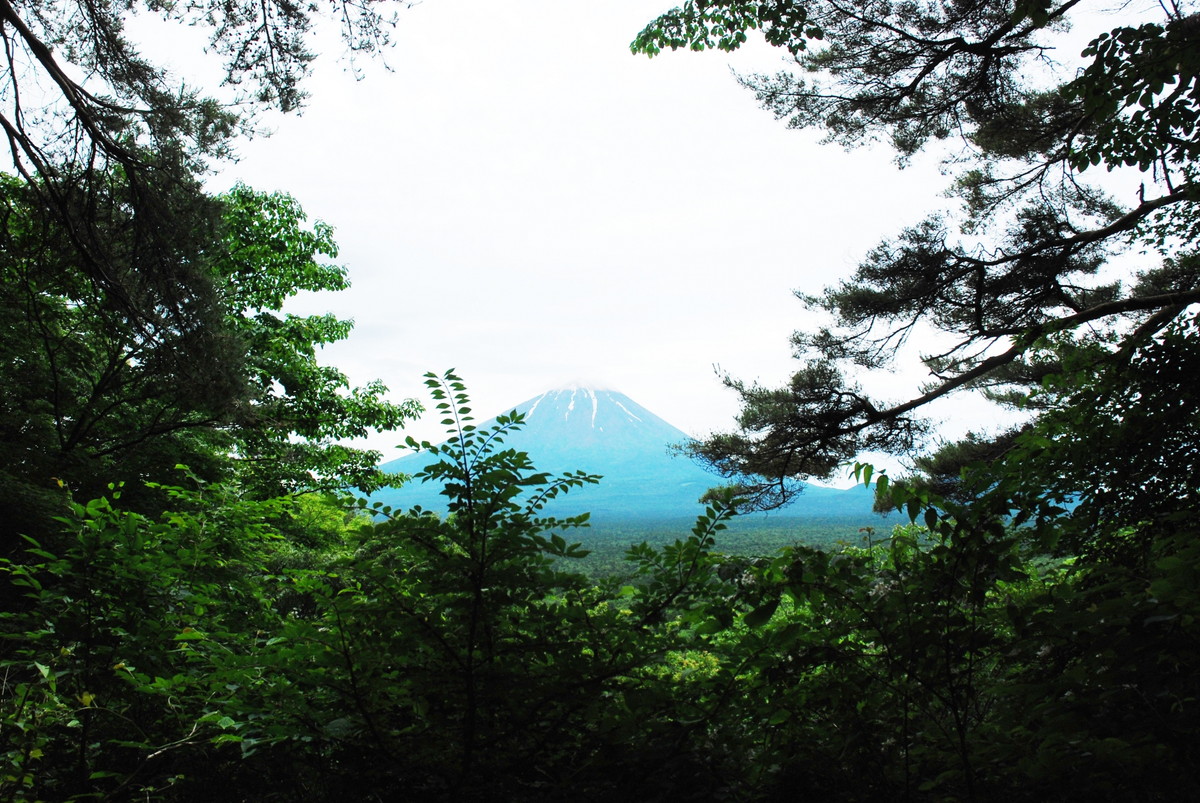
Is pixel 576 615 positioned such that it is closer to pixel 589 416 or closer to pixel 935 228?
pixel 935 228

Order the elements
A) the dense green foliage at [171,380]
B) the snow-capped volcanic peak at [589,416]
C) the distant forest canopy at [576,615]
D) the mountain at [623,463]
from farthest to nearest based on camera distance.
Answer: the snow-capped volcanic peak at [589,416] → the mountain at [623,463] → the dense green foliage at [171,380] → the distant forest canopy at [576,615]

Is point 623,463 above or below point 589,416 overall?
below

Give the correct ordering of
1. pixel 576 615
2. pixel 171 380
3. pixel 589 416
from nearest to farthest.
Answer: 1. pixel 576 615
2. pixel 171 380
3. pixel 589 416

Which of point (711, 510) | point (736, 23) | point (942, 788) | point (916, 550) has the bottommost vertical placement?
point (942, 788)

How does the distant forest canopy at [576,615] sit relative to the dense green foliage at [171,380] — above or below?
below

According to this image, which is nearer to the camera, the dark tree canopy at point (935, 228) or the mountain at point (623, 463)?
the dark tree canopy at point (935, 228)

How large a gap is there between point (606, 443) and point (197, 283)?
175428 mm

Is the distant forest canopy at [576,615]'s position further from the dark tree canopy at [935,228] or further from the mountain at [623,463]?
the mountain at [623,463]

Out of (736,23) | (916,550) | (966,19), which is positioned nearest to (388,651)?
(916,550)

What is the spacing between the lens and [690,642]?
1837 millimetres

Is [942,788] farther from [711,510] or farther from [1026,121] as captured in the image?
[1026,121]

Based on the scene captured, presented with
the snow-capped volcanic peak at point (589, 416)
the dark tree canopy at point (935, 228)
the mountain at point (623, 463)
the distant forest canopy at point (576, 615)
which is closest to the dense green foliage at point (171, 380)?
the distant forest canopy at point (576, 615)

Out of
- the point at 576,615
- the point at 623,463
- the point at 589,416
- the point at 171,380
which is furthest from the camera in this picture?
the point at 589,416

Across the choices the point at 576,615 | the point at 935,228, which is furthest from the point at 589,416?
the point at 576,615
